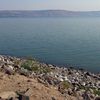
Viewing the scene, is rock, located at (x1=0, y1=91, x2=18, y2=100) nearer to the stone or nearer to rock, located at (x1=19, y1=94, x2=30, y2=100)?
the stone

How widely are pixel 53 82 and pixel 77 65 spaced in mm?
19592

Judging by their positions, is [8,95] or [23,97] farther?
[8,95]

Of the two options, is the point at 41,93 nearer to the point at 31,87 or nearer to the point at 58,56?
the point at 31,87

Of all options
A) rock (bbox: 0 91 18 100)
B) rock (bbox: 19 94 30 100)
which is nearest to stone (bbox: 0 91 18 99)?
rock (bbox: 0 91 18 100)

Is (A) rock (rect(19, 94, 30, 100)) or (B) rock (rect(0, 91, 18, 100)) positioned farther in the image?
(B) rock (rect(0, 91, 18, 100))

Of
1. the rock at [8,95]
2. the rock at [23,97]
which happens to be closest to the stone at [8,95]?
the rock at [8,95]

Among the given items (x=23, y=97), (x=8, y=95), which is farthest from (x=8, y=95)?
(x=23, y=97)

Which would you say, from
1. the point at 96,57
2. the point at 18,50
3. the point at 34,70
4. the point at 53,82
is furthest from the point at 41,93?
the point at 18,50

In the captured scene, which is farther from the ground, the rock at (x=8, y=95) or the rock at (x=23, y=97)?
the rock at (x=23, y=97)

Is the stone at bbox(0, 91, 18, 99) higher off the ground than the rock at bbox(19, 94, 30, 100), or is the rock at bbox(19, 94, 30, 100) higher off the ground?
the rock at bbox(19, 94, 30, 100)

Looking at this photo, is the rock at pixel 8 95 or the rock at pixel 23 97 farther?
the rock at pixel 8 95

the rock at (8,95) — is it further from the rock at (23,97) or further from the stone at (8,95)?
the rock at (23,97)

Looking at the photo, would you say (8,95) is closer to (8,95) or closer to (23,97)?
(8,95)

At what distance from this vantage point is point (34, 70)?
672 inches
